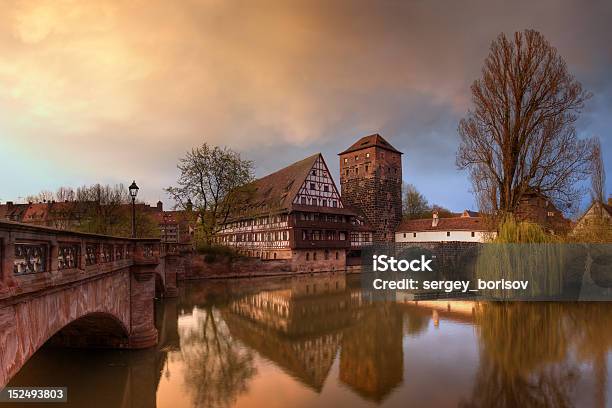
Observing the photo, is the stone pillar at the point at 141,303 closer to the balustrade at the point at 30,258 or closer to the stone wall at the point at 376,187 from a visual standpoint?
the balustrade at the point at 30,258

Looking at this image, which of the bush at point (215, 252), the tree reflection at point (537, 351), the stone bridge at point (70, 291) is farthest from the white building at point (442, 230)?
the stone bridge at point (70, 291)

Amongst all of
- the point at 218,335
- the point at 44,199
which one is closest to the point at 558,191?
the point at 218,335

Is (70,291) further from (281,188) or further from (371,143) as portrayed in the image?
(371,143)

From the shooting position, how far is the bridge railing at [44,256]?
15.5ft

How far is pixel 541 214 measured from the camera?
1059 inches

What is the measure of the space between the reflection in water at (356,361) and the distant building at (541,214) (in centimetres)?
544

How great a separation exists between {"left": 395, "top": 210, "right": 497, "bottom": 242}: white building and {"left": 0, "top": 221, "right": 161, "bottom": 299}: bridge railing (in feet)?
155

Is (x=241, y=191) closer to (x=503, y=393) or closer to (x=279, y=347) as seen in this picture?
(x=279, y=347)

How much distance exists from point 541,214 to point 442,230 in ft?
85.3

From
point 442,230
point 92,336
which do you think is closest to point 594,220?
point 92,336

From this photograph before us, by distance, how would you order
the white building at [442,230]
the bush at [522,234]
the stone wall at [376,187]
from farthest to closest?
the stone wall at [376,187]
the white building at [442,230]
the bush at [522,234]

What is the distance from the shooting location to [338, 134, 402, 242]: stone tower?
53.6 meters

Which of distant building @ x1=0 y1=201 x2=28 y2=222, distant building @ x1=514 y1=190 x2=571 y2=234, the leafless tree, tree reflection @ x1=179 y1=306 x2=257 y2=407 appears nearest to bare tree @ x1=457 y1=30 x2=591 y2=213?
distant building @ x1=514 y1=190 x2=571 y2=234

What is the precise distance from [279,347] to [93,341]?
6.03m
